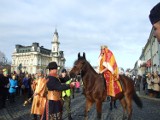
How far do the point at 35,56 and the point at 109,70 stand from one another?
163030 millimetres

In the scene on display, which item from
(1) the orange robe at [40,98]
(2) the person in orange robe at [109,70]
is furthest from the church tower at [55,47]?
(1) the orange robe at [40,98]

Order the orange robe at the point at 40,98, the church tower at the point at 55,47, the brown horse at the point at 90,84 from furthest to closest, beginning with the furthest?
the church tower at the point at 55,47
the brown horse at the point at 90,84
the orange robe at the point at 40,98

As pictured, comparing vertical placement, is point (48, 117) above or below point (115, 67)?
below

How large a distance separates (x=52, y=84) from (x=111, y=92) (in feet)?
12.4

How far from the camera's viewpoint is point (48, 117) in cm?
629

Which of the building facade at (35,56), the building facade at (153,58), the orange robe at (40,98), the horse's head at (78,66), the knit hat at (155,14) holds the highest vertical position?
the building facade at (35,56)

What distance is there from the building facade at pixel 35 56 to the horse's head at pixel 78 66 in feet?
526

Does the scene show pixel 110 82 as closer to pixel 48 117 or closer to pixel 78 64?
pixel 78 64

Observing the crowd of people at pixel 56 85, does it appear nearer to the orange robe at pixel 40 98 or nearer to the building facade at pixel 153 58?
the orange robe at pixel 40 98

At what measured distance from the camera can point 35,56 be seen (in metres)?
171

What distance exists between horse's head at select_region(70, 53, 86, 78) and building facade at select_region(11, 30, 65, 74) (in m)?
160

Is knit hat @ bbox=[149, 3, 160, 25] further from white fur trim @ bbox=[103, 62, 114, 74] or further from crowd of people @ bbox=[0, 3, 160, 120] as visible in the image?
white fur trim @ bbox=[103, 62, 114, 74]

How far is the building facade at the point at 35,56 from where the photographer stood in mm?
170500

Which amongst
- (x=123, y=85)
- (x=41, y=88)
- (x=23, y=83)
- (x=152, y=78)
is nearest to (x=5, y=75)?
(x=23, y=83)
